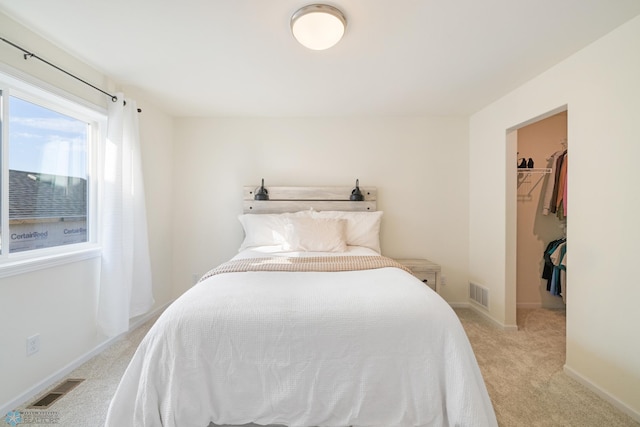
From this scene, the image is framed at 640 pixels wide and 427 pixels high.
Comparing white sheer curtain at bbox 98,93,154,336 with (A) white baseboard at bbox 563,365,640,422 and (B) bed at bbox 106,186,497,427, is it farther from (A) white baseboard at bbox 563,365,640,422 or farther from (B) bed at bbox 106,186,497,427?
(A) white baseboard at bbox 563,365,640,422

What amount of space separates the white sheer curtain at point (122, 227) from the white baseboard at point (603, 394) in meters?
3.51

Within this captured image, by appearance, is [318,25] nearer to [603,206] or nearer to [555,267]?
[603,206]

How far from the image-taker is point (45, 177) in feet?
6.54

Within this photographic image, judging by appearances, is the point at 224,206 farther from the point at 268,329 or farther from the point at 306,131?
the point at 268,329

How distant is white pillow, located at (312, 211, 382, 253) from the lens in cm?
296

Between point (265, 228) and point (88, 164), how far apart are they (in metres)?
1.65

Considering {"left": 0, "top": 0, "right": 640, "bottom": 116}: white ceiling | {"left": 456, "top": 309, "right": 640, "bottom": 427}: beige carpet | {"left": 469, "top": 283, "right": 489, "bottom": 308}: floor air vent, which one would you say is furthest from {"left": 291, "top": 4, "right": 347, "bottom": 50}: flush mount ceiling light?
{"left": 469, "top": 283, "right": 489, "bottom": 308}: floor air vent

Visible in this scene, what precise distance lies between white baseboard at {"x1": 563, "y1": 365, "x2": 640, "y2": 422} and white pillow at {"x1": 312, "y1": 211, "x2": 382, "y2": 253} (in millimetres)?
1722

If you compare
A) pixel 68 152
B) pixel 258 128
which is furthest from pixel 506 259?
pixel 68 152

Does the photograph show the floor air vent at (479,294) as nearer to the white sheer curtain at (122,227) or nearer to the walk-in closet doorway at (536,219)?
the walk-in closet doorway at (536,219)

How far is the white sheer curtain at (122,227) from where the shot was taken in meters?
2.24

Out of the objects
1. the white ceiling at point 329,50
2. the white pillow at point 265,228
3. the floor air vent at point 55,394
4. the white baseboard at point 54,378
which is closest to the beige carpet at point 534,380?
the white pillow at point 265,228

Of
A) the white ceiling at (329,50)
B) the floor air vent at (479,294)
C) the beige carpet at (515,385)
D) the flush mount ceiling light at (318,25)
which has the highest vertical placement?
the white ceiling at (329,50)

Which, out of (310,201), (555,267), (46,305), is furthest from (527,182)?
(46,305)
